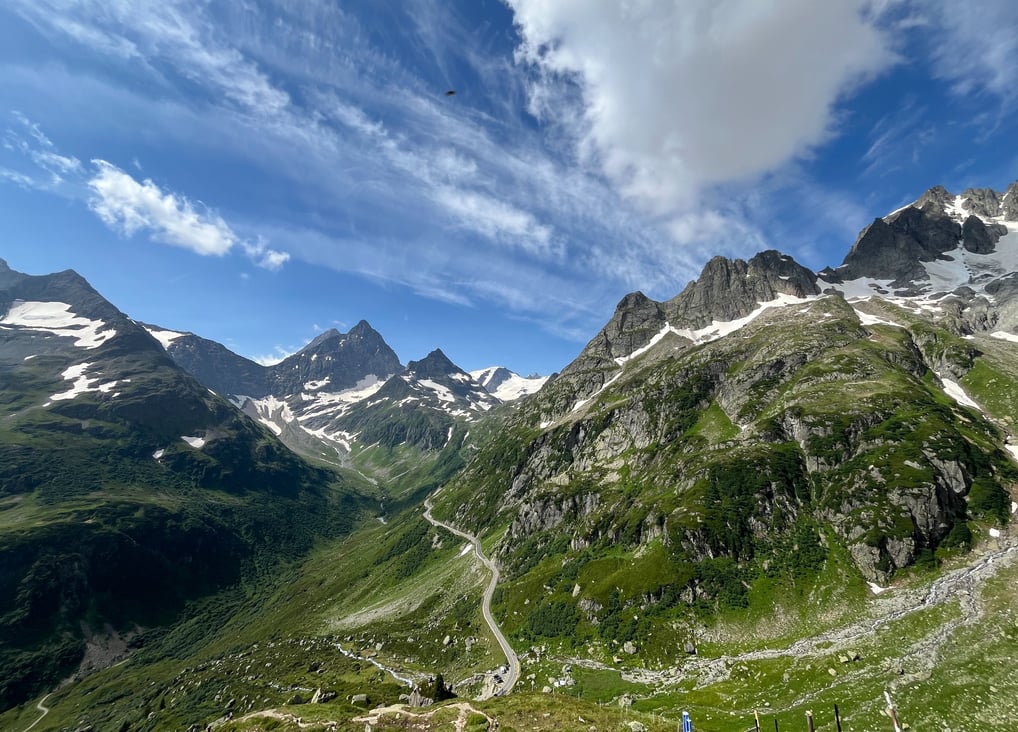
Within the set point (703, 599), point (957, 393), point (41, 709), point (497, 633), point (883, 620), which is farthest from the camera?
point (41, 709)

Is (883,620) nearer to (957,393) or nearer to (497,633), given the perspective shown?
(497,633)

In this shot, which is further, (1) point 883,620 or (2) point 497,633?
(2) point 497,633

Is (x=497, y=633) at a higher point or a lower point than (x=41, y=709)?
higher

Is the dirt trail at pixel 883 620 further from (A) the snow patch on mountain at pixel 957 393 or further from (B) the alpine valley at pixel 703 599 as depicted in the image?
(A) the snow patch on mountain at pixel 957 393

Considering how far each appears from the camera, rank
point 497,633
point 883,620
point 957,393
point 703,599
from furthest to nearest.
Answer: point 957,393 < point 497,633 < point 703,599 < point 883,620

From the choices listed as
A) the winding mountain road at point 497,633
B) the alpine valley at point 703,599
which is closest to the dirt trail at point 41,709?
the alpine valley at point 703,599

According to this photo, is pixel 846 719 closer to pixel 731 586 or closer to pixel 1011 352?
pixel 731 586

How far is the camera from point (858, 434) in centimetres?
11550

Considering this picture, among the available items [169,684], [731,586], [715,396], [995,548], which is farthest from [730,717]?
[169,684]

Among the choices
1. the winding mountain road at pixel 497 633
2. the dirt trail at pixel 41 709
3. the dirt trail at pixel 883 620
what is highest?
the dirt trail at pixel 883 620

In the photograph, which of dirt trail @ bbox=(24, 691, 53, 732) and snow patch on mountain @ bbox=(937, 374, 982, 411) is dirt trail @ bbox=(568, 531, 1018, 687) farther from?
dirt trail @ bbox=(24, 691, 53, 732)

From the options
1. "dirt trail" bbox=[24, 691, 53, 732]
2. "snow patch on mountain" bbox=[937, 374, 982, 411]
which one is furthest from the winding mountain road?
"snow patch on mountain" bbox=[937, 374, 982, 411]

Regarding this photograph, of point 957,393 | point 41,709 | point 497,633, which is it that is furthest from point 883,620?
point 41,709

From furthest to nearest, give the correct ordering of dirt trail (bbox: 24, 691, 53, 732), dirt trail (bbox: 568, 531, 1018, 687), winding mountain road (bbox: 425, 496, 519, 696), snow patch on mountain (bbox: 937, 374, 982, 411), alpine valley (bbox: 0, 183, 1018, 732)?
dirt trail (bbox: 24, 691, 53, 732) → snow patch on mountain (bbox: 937, 374, 982, 411) → winding mountain road (bbox: 425, 496, 519, 696) → dirt trail (bbox: 568, 531, 1018, 687) → alpine valley (bbox: 0, 183, 1018, 732)
